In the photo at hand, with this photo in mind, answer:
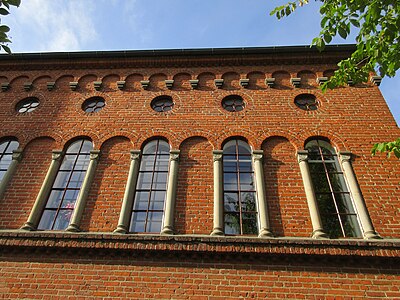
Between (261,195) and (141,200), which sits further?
(141,200)

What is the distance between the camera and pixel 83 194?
7.41m

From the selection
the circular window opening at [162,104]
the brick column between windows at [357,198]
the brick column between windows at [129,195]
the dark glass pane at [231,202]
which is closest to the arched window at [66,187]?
the brick column between windows at [129,195]

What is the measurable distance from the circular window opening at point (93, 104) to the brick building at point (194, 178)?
0.05 m

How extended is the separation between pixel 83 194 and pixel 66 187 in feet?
2.33

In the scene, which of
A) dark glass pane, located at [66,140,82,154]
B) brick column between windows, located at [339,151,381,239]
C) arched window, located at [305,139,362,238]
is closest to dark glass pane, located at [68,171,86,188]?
dark glass pane, located at [66,140,82,154]

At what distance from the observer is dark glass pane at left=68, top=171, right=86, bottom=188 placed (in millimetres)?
7926

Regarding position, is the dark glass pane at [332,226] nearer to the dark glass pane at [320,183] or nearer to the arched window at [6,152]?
the dark glass pane at [320,183]

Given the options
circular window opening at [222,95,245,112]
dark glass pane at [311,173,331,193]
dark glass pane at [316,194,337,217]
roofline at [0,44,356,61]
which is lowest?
dark glass pane at [316,194,337,217]

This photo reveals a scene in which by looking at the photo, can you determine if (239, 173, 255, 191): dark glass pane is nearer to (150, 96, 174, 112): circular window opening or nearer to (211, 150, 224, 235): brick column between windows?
(211, 150, 224, 235): brick column between windows

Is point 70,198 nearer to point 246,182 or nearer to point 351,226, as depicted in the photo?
point 246,182

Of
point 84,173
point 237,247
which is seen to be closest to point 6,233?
point 84,173

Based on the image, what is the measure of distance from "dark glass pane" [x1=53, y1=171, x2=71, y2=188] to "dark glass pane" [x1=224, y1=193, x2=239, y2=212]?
148 inches

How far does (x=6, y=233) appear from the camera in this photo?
6516mm

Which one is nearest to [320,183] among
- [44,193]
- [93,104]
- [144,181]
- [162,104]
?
[144,181]
